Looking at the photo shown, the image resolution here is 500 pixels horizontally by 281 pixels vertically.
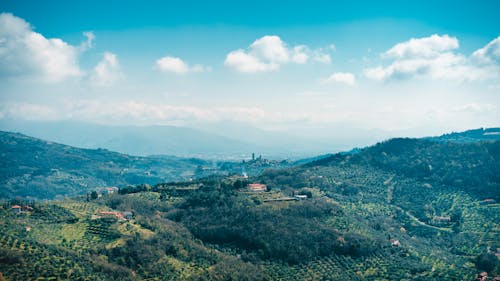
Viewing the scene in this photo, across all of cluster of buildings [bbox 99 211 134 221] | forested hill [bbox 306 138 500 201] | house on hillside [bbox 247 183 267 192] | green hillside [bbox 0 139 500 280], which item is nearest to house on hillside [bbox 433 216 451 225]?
green hillside [bbox 0 139 500 280]

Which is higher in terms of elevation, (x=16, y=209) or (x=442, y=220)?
(x=16, y=209)

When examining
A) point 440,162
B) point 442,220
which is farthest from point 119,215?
point 440,162

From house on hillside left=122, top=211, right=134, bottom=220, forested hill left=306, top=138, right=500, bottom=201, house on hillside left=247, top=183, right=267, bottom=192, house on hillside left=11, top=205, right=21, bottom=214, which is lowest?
house on hillside left=122, top=211, right=134, bottom=220

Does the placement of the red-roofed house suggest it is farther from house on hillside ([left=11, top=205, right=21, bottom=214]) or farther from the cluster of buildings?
the cluster of buildings

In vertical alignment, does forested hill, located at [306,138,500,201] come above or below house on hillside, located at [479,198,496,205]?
above

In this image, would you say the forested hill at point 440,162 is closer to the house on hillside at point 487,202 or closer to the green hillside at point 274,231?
the green hillside at point 274,231

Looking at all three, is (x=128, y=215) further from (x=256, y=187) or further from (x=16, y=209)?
(x=256, y=187)

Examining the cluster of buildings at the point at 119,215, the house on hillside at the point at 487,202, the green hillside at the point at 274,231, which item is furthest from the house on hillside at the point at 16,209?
the house on hillside at the point at 487,202

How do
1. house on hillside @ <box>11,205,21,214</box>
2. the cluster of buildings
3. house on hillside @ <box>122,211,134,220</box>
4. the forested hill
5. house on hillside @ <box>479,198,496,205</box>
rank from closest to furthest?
house on hillside @ <box>11,205,21,214</box> → the cluster of buildings → house on hillside @ <box>122,211,134,220</box> → house on hillside @ <box>479,198,496,205</box> → the forested hill
